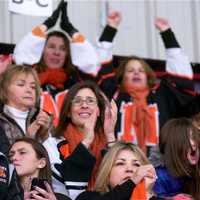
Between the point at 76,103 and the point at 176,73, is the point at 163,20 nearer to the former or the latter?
the point at 176,73

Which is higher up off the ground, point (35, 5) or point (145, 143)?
point (35, 5)

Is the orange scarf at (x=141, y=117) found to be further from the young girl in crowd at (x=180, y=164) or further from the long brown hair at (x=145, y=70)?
the young girl in crowd at (x=180, y=164)

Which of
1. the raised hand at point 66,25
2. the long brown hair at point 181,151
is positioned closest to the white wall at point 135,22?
the raised hand at point 66,25

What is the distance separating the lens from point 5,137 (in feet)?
16.2

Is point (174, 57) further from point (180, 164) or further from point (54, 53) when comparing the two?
point (180, 164)

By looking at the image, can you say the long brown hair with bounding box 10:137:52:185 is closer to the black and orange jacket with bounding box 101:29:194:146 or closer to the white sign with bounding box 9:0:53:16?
the white sign with bounding box 9:0:53:16

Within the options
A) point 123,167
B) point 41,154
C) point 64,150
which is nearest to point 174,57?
point 64,150

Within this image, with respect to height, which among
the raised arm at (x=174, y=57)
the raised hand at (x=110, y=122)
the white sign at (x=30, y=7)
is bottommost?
the raised hand at (x=110, y=122)

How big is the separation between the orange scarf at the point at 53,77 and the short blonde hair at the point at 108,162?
1.45m

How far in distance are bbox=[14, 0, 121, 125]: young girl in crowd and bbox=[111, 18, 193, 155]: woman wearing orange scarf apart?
8.6 inches

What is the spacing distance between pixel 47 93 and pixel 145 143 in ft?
2.66

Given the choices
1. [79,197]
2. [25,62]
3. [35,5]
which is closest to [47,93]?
[25,62]

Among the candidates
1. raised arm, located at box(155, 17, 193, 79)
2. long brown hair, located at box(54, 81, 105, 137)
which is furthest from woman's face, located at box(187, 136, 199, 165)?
raised arm, located at box(155, 17, 193, 79)

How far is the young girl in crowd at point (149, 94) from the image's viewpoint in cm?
644
